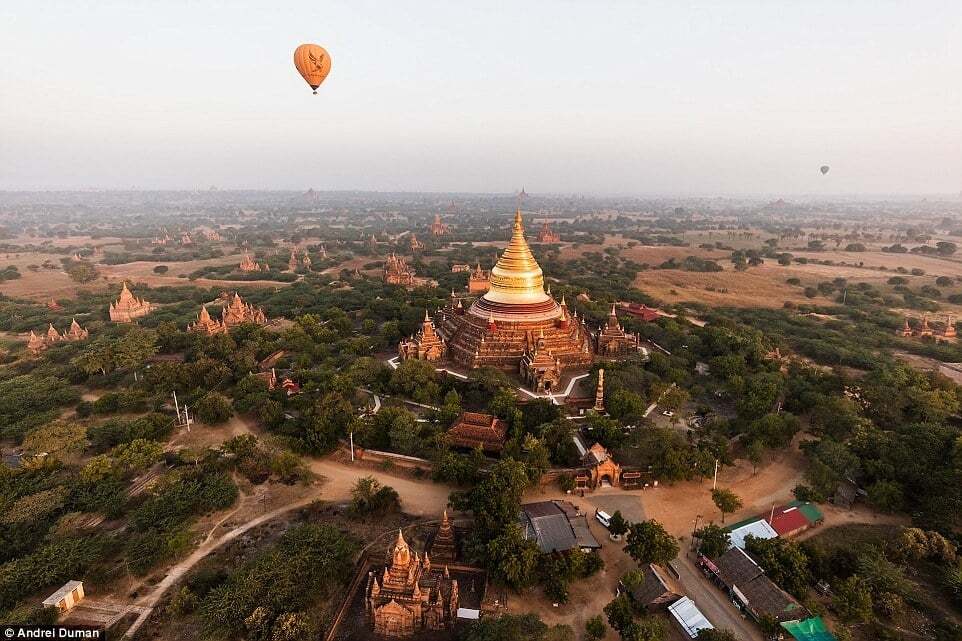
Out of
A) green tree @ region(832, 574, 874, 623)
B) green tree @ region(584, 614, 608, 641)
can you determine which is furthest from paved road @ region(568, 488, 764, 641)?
green tree @ region(584, 614, 608, 641)

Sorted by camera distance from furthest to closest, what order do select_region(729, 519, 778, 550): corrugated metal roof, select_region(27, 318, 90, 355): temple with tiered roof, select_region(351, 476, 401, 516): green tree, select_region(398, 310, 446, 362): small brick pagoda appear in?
select_region(27, 318, 90, 355): temple with tiered roof, select_region(398, 310, 446, 362): small brick pagoda, select_region(351, 476, 401, 516): green tree, select_region(729, 519, 778, 550): corrugated metal roof

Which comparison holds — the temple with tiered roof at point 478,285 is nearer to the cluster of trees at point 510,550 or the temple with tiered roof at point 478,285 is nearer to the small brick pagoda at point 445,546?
→ the cluster of trees at point 510,550

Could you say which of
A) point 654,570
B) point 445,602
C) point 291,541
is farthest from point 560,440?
point 291,541

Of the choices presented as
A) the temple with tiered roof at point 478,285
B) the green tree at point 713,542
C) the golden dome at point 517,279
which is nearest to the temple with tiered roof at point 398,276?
the temple with tiered roof at point 478,285

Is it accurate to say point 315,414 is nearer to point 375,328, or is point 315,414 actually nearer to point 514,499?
point 514,499

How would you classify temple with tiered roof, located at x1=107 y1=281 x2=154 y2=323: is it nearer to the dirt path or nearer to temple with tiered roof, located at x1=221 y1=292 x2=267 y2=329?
temple with tiered roof, located at x1=221 y1=292 x2=267 y2=329

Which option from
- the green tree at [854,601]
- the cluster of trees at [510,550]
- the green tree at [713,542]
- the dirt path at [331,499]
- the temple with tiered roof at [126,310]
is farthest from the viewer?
the temple with tiered roof at [126,310]
